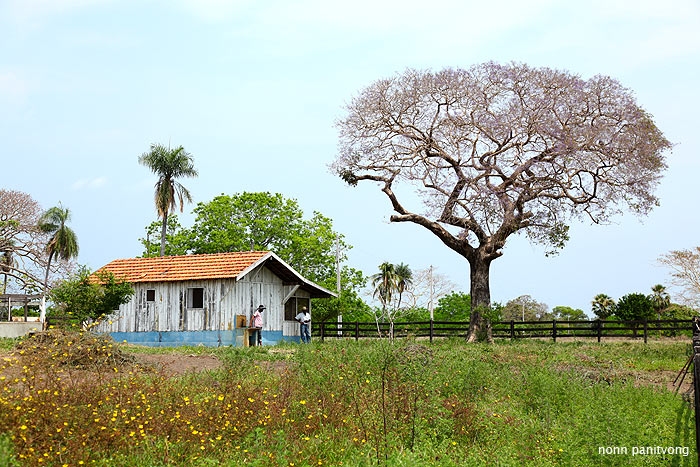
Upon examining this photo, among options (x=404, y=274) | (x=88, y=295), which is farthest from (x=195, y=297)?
(x=404, y=274)

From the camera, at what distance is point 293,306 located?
34.8 m

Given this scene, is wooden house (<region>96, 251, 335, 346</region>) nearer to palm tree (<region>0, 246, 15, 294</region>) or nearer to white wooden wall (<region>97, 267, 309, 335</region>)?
white wooden wall (<region>97, 267, 309, 335</region>)

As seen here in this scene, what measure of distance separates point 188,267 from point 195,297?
1.59 metres

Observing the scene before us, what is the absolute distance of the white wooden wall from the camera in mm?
31094

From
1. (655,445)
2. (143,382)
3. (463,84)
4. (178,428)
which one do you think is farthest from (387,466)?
(463,84)

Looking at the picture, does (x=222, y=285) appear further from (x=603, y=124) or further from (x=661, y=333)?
(x=661, y=333)

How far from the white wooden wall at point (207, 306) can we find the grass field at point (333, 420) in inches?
682

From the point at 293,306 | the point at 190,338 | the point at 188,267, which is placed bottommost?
the point at 190,338

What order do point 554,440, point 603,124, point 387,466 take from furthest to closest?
1. point 603,124
2. point 554,440
3. point 387,466

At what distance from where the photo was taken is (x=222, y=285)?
31125mm

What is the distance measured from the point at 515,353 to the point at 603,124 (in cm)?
1442

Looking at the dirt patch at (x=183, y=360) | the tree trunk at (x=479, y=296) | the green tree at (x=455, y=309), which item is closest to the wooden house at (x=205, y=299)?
the tree trunk at (x=479, y=296)

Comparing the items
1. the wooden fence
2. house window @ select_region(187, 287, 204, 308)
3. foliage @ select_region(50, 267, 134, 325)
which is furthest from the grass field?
the wooden fence

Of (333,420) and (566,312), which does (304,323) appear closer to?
(333,420)
